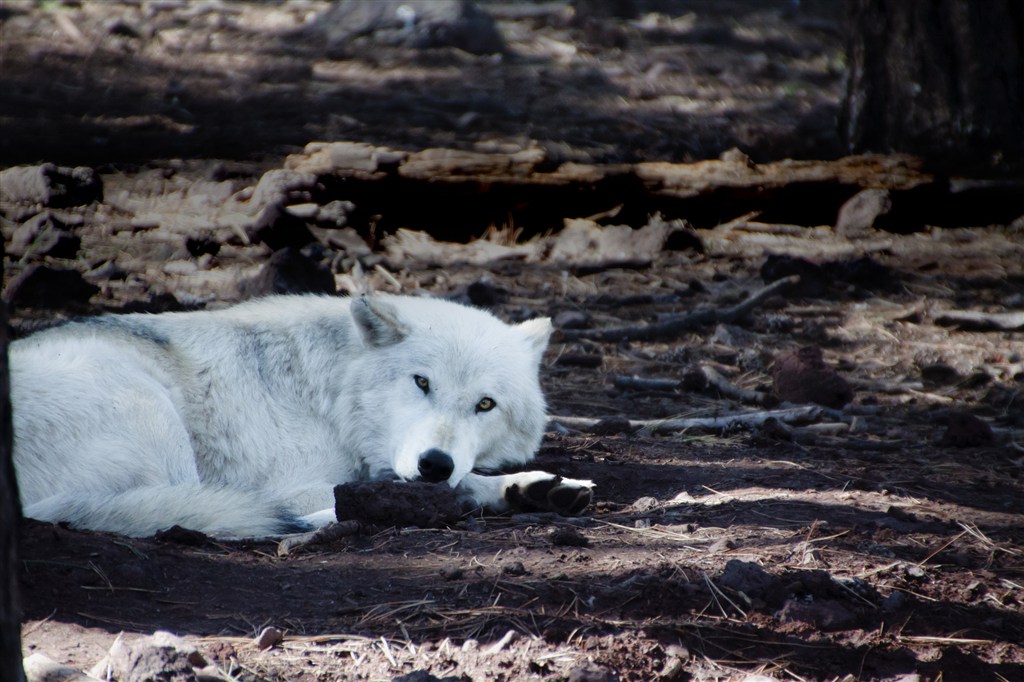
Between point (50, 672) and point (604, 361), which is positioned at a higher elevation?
point (50, 672)

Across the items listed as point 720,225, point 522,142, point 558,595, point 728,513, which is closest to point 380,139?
point 522,142

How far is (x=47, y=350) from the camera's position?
13.3 ft

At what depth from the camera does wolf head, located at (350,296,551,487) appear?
4.23m

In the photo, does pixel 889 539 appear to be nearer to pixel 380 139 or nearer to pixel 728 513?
pixel 728 513

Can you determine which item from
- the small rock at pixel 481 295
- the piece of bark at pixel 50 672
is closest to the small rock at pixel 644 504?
the piece of bark at pixel 50 672

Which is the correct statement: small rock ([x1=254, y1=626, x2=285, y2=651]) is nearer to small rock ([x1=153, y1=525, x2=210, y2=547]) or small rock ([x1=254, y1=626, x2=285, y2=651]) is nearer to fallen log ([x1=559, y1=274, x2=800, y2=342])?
small rock ([x1=153, y1=525, x2=210, y2=547])

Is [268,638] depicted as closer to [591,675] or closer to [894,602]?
[591,675]

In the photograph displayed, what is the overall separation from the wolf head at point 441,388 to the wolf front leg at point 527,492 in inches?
4.7

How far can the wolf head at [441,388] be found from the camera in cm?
423

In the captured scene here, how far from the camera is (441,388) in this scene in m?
4.29

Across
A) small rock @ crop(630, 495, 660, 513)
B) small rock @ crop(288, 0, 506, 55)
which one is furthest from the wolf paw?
small rock @ crop(288, 0, 506, 55)

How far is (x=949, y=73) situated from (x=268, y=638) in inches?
299

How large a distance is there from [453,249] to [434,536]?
494 cm

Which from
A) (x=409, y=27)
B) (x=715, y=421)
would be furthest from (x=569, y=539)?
(x=409, y=27)
